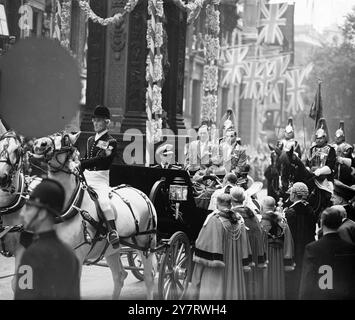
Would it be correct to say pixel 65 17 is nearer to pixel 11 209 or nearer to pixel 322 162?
pixel 322 162

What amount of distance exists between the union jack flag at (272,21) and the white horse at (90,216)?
15371 mm

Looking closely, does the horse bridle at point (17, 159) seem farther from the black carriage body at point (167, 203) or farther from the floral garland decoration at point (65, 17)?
the floral garland decoration at point (65, 17)

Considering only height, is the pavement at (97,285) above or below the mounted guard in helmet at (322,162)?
below

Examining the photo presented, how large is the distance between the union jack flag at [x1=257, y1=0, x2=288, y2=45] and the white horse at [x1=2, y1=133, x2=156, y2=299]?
15371 millimetres

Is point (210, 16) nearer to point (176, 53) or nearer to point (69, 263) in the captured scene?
point (176, 53)

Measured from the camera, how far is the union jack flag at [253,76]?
3784 centimetres

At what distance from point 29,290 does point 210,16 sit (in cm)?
1185

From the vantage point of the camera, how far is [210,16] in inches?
658

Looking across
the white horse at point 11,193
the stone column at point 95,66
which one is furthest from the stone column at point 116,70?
the white horse at point 11,193

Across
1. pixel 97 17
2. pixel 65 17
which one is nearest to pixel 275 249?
pixel 97 17

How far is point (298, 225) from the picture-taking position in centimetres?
1038

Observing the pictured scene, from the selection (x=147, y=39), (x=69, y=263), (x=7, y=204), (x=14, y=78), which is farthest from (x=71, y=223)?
(x=147, y=39)

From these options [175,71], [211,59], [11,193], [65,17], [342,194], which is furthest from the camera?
[175,71]

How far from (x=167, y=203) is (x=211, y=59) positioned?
705 cm
